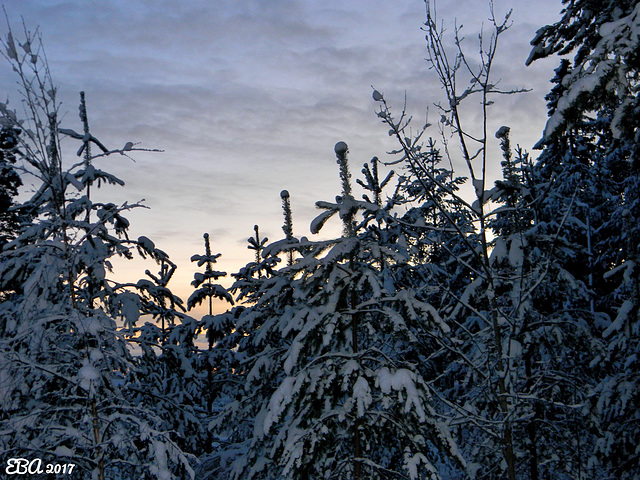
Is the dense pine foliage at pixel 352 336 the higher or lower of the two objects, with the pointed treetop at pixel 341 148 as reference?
lower

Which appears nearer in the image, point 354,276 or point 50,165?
point 50,165

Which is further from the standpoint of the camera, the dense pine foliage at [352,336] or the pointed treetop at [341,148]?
the pointed treetop at [341,148]

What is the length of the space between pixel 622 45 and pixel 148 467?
24.2ft

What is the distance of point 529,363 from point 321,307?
6823 mm

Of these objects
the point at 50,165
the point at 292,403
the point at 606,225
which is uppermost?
the point at 606,225

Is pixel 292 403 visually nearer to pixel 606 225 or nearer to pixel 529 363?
pixel 529 363

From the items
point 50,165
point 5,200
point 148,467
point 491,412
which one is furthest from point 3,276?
point 5,200

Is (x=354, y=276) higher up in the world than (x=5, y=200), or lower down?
lower down

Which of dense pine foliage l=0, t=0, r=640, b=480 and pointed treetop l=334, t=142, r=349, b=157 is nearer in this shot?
dense pine foliage l=0, t=0, r=640, b=480

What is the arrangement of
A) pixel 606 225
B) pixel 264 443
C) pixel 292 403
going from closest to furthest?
pixel 292 403
pixel 264 443
pixel 606 225

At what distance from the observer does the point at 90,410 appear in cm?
659

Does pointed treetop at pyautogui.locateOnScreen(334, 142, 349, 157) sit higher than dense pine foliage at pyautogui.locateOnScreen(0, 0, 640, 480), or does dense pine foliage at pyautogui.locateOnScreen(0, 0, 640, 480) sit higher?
pointed treetop at pyautogui.locateOnScreen(334, 142, 349, 157)

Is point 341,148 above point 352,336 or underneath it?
above

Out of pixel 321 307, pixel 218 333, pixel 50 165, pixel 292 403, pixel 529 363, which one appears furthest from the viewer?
pixel 218 333
